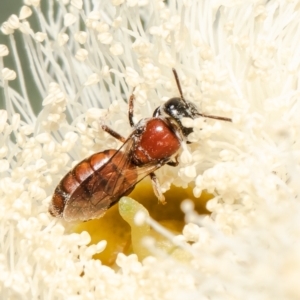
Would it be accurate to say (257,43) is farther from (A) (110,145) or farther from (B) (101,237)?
(B) (101,237)

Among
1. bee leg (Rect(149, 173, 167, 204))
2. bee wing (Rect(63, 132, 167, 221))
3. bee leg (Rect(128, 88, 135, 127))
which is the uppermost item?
bee leg (Rect(128, 88, 135, 127))

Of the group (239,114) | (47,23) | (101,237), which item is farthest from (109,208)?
(47,23)

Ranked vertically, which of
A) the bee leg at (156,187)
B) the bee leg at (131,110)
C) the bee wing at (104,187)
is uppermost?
the bee leg at (131,110)

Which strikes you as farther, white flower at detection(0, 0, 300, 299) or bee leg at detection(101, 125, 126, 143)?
bee leg at detection(101, 125, 126, 143)

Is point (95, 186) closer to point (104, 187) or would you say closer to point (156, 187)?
point (104, 187)

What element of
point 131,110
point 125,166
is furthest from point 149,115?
point 125,166

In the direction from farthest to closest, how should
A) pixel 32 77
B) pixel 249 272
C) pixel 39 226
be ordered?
pixel 32 77, pixel 39 226, pixel 249 272

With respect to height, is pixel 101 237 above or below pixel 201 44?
below

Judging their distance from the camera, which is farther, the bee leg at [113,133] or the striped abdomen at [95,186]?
the bee leg at [113,133]
